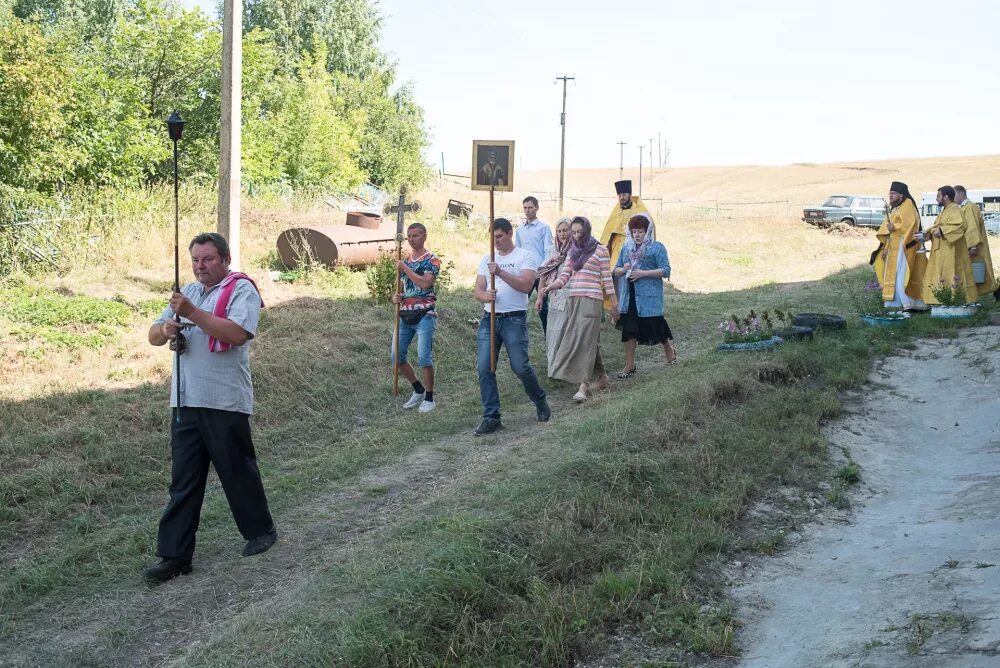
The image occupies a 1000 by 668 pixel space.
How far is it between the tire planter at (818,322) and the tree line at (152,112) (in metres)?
11.0

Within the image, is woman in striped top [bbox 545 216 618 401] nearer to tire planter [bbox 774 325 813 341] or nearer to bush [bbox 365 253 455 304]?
tire planter [bbox 774 325 813 341]

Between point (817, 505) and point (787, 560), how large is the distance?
1.06 metres

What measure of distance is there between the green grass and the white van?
24382mm

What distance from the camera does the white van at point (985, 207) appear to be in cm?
3284

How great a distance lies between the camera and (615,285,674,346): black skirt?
34.4 ft

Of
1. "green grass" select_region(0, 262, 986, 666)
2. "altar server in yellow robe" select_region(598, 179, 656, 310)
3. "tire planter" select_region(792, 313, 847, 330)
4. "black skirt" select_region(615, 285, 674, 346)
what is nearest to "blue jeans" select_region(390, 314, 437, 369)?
"green grass" select_region(0, 262, 986, 666)

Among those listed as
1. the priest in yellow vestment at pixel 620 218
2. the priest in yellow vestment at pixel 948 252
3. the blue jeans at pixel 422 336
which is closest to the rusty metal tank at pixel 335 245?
the priest in yellow vestment at pixel 620 218

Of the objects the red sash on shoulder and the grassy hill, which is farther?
the red sash on shoulder

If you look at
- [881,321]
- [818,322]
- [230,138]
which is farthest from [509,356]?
[881,321]

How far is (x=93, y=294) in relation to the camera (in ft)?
40.3

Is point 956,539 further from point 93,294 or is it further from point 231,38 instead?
point 93,294

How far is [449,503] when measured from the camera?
6066 millimetres

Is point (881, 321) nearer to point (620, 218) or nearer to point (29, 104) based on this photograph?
point (620, 218)

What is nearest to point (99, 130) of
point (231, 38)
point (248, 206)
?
point (248, 206)
